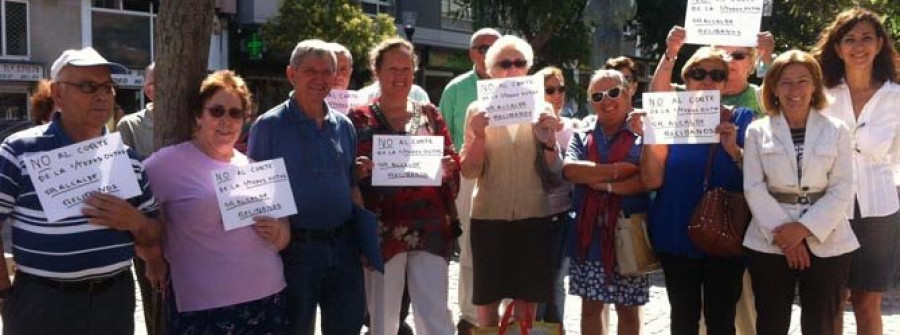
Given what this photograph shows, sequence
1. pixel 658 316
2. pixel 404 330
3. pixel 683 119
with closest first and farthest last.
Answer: pixel 683 119, pixel 404 330, pixel 658 316

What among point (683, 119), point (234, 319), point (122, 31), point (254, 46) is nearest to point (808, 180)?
point (683, 119)

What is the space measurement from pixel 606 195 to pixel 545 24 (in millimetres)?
11896

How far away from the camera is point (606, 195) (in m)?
4.82

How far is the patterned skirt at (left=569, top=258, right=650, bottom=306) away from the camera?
4812 mm

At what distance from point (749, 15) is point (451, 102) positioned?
2037mm

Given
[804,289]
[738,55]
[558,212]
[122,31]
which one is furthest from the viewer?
[122,31]

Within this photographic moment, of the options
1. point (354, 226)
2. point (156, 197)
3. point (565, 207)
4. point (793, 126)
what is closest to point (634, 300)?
point (565, 207)

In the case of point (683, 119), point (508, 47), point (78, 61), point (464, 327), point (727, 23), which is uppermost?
point (727, 23)

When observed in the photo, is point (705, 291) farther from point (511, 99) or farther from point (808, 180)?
point (511, 99)

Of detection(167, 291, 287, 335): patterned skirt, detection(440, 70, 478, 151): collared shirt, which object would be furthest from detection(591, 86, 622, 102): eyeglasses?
detection(167, 291, 287, 335): patterned skirt

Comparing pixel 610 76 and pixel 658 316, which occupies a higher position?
pixel 610 76

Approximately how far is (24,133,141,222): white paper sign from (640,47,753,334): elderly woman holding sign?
8.65 ft

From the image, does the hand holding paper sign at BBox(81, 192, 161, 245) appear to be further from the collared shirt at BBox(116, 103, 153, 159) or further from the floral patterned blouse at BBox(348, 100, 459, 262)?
the collared shirt at BBox(116, 103, 153, 159)

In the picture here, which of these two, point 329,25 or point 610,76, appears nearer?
point 610,76
